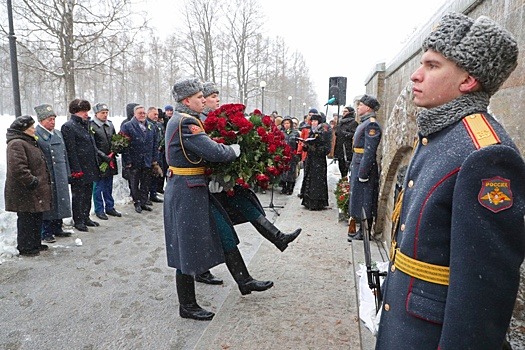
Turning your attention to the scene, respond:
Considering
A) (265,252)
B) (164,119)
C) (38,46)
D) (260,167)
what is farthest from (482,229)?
(38,46)

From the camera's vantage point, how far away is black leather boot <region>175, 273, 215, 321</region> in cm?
368

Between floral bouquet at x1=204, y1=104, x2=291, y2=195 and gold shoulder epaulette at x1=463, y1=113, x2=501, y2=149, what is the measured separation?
251 centimetres

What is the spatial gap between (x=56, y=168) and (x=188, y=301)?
3.60m

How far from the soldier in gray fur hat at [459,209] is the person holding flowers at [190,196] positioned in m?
2.09

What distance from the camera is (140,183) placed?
27.5 feet

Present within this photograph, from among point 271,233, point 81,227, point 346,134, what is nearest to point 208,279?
point 271,233

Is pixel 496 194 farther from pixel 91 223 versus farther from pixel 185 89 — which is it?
pixel 91 223

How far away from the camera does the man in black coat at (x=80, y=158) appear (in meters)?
6.60

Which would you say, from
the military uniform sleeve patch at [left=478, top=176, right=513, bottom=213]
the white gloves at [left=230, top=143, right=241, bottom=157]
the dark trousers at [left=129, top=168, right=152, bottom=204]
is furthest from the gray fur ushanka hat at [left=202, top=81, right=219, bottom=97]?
the dark trousers at [left=129, top=168, right=152, bottom=204]

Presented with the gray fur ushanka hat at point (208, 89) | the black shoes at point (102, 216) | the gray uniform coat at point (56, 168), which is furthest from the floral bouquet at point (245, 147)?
the black shoes at point (102, 216)

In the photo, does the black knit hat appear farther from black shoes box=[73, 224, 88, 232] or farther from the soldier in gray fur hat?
the soldier in gray fur hat

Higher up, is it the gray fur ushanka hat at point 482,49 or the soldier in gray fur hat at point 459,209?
the gray fur ushanka hat at point 482,49

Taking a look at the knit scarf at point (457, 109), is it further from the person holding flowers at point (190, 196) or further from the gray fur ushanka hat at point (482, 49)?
the person holding flowers at point (190, 196)

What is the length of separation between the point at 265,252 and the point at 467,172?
4265 mm
